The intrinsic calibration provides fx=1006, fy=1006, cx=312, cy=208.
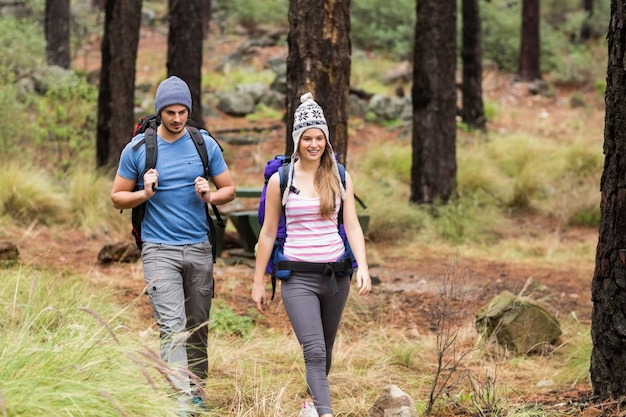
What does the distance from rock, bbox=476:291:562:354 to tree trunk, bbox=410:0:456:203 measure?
19.4 ft

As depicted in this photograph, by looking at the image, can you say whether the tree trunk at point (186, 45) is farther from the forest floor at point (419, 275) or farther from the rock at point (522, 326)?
the rock at point (522, 326)

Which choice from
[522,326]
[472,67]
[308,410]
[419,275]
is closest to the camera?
[308,410]

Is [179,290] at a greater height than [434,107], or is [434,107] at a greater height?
[434,107]

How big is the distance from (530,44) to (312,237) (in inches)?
934

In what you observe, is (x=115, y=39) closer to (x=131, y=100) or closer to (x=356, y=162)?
(x=131, y=100)

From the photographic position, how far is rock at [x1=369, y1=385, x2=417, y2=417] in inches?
195

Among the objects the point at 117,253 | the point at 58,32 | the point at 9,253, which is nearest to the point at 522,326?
the point at 117,253

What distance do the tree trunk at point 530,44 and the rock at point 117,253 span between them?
18867 millimetres

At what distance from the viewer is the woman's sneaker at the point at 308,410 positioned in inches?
195

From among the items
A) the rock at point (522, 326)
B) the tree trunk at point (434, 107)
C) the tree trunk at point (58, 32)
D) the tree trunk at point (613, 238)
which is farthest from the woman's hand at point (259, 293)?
the tree trunk at point (58, 32)

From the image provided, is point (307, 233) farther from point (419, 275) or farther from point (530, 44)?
point (530, 44)

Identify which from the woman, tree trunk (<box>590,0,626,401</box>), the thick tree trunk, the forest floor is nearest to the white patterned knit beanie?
the woman

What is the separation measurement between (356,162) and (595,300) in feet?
36.6

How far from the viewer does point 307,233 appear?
5055 millimetres
